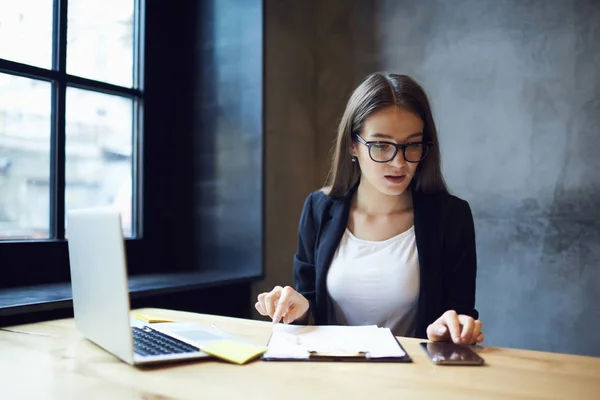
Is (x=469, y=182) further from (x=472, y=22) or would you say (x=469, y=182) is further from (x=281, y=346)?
(x=281, y=346)

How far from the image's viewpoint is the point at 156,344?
104 centimetres

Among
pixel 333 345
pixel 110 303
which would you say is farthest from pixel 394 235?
pixel 110 303

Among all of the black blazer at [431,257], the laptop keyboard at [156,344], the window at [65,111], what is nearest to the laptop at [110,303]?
the laptop keyboard at [156,344]

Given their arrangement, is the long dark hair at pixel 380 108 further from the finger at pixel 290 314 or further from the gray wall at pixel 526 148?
the gray wall at pixel 526 148

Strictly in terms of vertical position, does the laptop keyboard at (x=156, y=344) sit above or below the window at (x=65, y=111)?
below

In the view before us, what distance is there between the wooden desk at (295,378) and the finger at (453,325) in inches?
2.4

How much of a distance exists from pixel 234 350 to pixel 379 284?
0.61 meters

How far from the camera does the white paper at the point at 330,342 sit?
100 cm

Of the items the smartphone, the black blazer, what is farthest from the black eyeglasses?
the smartphone

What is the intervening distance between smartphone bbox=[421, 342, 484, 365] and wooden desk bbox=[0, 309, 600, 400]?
0.02 meters

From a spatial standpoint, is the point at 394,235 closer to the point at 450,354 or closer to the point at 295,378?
the point at 450,354

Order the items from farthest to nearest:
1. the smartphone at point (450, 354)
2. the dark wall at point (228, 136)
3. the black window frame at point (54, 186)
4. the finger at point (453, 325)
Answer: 1. the dark wall at point (228, 136)
2. the black window frame at point (54, 186)
3. the finger at point (453, 325)
4. the smartphone at point (450, 354)

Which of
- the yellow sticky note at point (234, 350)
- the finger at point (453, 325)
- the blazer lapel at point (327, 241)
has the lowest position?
the yellow sticky note at point (234, 350)

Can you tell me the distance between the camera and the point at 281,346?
41.6 inches
